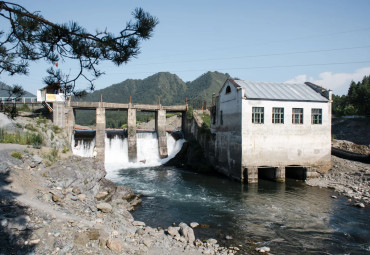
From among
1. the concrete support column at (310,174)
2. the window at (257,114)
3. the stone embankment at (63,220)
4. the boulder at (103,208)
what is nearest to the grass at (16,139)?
the stone embankment at (63,220)

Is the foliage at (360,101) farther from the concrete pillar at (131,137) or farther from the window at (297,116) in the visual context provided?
the concrete pillar at (131,137)

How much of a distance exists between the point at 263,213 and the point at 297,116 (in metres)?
12.8

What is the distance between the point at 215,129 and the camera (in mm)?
30953

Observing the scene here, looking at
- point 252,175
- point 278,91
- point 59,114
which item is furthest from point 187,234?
point 59,114

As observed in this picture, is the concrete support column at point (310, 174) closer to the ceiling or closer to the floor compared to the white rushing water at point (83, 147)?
closer to the floor

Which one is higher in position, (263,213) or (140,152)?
(140,152)

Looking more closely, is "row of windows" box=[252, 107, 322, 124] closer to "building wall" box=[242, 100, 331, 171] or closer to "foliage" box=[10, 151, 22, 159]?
"building wall" box=[242, 100, 331, 171]

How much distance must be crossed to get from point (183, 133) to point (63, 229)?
3239cm

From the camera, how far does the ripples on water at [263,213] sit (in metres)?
12.3

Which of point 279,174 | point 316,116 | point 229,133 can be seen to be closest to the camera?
point 279,174

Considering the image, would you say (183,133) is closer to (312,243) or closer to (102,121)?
(102,121)

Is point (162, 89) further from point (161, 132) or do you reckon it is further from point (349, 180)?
point (349, 180)

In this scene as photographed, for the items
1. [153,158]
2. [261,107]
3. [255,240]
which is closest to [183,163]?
[153,158]

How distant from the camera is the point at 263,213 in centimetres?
1619
